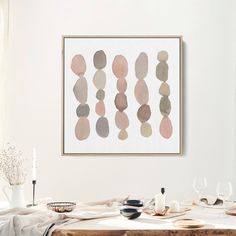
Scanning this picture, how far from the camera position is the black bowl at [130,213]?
7.70ft

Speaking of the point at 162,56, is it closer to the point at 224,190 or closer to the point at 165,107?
the point at 165,107

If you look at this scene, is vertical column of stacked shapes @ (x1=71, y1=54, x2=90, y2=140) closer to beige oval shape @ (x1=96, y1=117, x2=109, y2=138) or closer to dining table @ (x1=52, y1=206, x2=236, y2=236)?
beige oval shape @ (x1=96, y1=117, x2=109, y2=138)

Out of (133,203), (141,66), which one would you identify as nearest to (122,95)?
(141,66)

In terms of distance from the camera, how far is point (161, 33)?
3.93m

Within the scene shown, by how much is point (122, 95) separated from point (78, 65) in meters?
0.43

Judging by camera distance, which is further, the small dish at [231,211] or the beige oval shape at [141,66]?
the beige oval shape at [141,66]

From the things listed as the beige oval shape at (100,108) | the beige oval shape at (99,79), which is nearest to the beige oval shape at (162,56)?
the beige oval shape at (99,79)

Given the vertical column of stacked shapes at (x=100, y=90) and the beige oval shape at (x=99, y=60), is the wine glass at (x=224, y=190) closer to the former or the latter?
the vertical column of stacked shapes at (x=100, y=90)

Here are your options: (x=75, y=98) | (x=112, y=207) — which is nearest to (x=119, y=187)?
(x=75, y=98)

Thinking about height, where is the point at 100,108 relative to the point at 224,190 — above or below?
above

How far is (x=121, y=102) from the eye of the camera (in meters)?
3.92

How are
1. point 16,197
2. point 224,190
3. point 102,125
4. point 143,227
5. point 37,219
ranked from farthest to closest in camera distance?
point 102,125 < point 16,197 < point 224,190 < point 37,219 < point 143,227

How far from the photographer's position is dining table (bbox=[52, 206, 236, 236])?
2.13 meters

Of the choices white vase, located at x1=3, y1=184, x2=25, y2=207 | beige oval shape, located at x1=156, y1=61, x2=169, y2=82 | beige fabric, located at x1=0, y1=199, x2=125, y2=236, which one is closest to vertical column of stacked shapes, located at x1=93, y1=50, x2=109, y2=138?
beige oval shape, located at x1=156, y1=61, x2=169, y2=82
